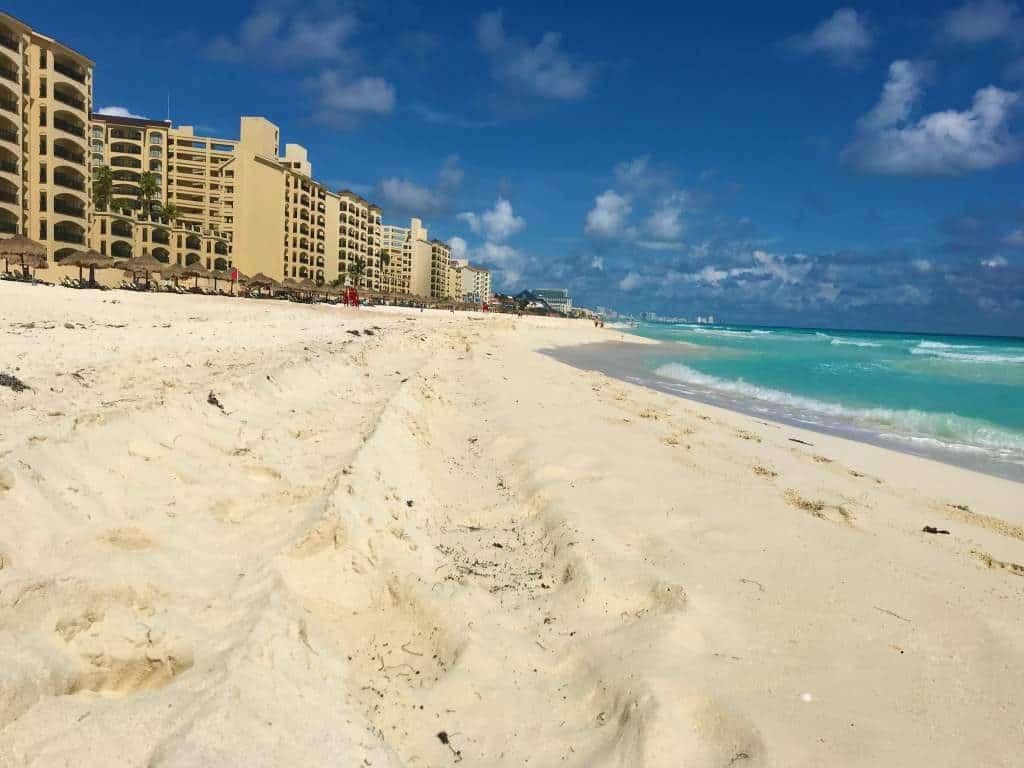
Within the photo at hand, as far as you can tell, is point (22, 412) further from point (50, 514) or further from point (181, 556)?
point (181, 556)

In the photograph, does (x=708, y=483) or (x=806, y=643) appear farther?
(x=708, y=483)

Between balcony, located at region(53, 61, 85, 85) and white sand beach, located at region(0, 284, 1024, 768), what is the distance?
52.3 m

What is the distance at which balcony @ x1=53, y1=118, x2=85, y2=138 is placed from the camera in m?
43.2

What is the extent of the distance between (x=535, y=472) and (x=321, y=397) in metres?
3.14

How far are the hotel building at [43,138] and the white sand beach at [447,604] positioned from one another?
145 ft

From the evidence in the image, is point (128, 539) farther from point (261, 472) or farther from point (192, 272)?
point (192, 272)

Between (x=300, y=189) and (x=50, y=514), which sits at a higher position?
(x=300, y=189)

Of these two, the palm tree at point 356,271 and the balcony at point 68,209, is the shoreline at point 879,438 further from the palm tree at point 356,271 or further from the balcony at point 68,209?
the palm tree at point 356,271

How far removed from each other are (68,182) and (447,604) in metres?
54.0

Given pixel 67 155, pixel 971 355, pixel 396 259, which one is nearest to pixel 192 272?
pixel 67 155

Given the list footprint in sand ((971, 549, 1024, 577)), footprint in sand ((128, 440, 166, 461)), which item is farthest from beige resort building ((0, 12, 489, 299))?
footprint in sand ((971, 549, 1024, 577))

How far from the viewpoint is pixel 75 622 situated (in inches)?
94.6

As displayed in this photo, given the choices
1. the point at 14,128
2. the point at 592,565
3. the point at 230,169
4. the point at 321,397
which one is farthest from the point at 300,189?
the point at 592,565

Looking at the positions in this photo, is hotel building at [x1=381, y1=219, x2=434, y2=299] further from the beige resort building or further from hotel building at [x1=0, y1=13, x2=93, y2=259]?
hotel building at [x1=0, y1=13, x2=93, y2=259]
